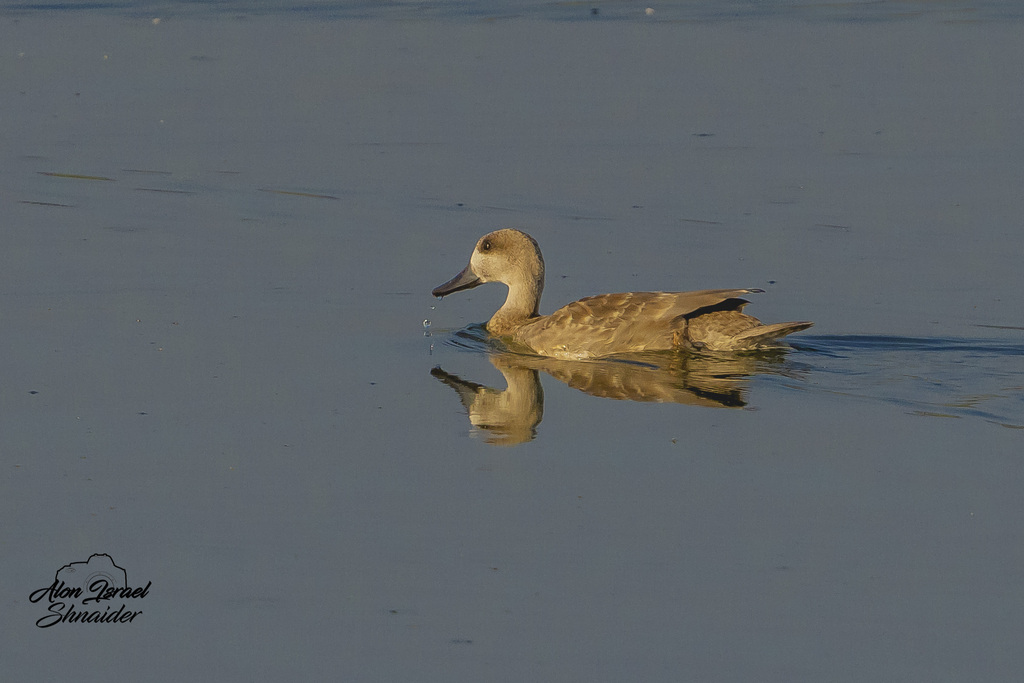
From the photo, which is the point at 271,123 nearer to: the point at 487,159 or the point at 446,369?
the point at 487,159

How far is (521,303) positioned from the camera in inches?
Answer: 450

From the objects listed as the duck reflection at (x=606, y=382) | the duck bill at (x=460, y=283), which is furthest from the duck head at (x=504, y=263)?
the duck reflection at (x=606, y=382)

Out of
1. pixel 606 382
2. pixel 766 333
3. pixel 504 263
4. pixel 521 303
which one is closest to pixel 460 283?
pixel 504 263

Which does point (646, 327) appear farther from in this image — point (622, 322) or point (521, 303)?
point (521, 303)

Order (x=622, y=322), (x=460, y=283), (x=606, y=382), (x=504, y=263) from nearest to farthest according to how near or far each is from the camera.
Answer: (x=606, y=382) < (x=622, y=322) < (x=460, y=283) < (x=504, y=263)

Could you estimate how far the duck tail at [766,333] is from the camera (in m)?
9.69

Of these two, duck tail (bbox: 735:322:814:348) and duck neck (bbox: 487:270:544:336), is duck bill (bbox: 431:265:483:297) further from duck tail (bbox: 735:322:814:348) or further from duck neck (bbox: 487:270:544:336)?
duck tail (bbox: 735:322:814:348)

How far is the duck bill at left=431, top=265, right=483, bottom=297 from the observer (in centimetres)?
1111

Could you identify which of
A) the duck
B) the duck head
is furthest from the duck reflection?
the duck head

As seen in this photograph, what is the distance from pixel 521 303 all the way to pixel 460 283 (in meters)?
0.52

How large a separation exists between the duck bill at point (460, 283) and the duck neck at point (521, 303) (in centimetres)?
29

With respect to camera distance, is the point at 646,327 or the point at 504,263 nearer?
the point at 646,327

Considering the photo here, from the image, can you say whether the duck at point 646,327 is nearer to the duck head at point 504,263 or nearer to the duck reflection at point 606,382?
the duck reflection at point 606,382

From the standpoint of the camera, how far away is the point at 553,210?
13.1m
